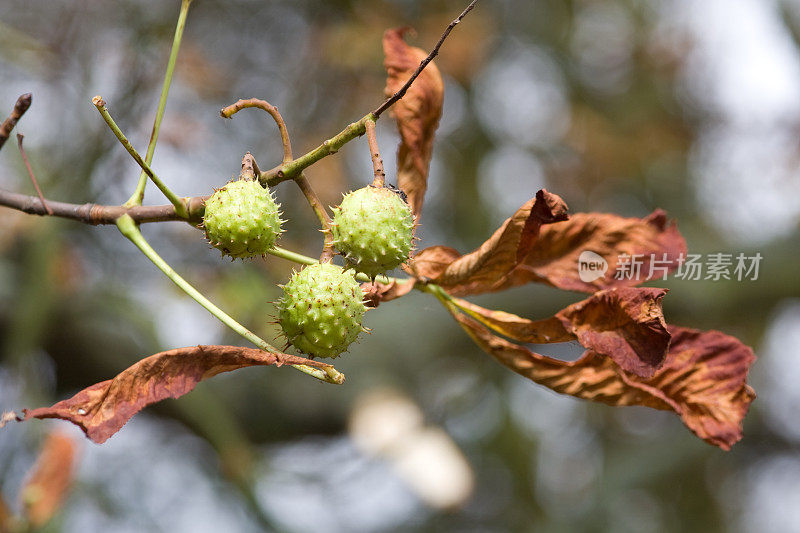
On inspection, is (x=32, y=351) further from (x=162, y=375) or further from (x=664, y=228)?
(x=664, y=228)

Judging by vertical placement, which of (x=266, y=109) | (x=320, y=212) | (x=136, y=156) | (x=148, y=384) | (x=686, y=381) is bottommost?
(x=686, y=381)

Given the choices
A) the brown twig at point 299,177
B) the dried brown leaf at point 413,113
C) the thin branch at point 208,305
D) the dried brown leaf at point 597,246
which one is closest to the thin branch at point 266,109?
the brown twig at point 299,177

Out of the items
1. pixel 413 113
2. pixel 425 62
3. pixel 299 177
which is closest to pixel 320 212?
pixel 299 177

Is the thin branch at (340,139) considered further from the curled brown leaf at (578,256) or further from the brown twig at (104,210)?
the curled brown leaf at (578,256)

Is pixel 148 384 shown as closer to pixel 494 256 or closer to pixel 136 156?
pixel 136 156

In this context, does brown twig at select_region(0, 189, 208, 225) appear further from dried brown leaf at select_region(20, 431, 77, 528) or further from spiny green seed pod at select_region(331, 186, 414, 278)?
dried brown leaf at select_region(20, 431, 77, 528)

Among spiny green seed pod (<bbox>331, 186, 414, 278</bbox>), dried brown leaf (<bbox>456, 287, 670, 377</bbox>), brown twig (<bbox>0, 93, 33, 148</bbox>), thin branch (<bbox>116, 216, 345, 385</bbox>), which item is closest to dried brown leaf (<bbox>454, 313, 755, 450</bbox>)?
dried brown leaf (<bbox>456, 287, 670, 377</bbox>)
